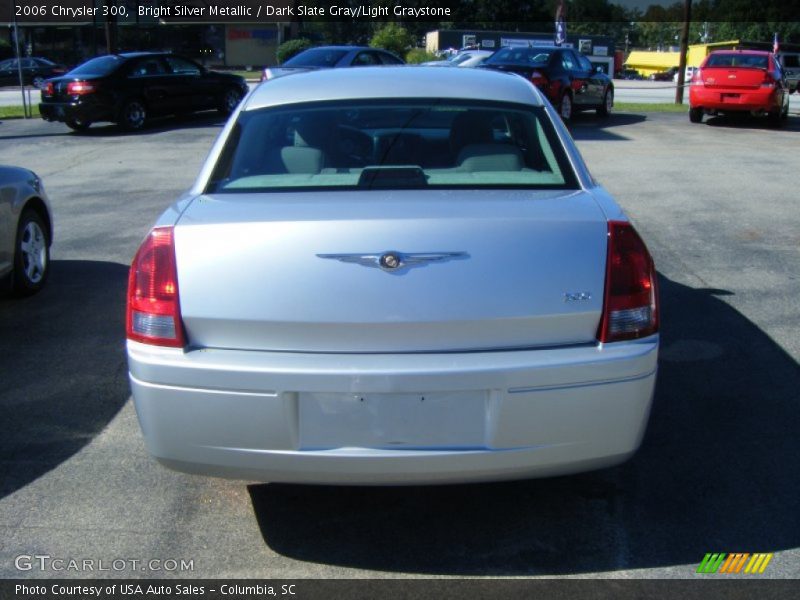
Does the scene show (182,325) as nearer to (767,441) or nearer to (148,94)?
(767,441)

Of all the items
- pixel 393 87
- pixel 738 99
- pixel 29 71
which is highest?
pixel 393 87

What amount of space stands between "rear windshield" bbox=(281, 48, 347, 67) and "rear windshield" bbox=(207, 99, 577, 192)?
577 inches

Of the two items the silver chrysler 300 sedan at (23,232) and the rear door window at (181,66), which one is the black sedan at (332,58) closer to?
the rear door window at (181,66)

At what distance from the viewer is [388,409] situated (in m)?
2.96

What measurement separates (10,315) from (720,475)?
462 centimetres

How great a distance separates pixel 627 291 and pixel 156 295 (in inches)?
62.6

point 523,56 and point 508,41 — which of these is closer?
point 523,56

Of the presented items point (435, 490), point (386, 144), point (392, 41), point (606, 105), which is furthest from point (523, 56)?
point (392, 41)

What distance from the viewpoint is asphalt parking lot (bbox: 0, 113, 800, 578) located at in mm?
3312

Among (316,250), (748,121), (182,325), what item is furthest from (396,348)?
(748,121)

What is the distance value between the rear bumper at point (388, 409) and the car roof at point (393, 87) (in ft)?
5.12

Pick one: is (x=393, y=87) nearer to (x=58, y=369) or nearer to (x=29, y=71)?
(x=58, y=369)

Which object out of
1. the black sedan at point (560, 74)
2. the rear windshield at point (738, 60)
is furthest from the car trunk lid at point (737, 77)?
the black sedan at point (560, 74)

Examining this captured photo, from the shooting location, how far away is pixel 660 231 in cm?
871
